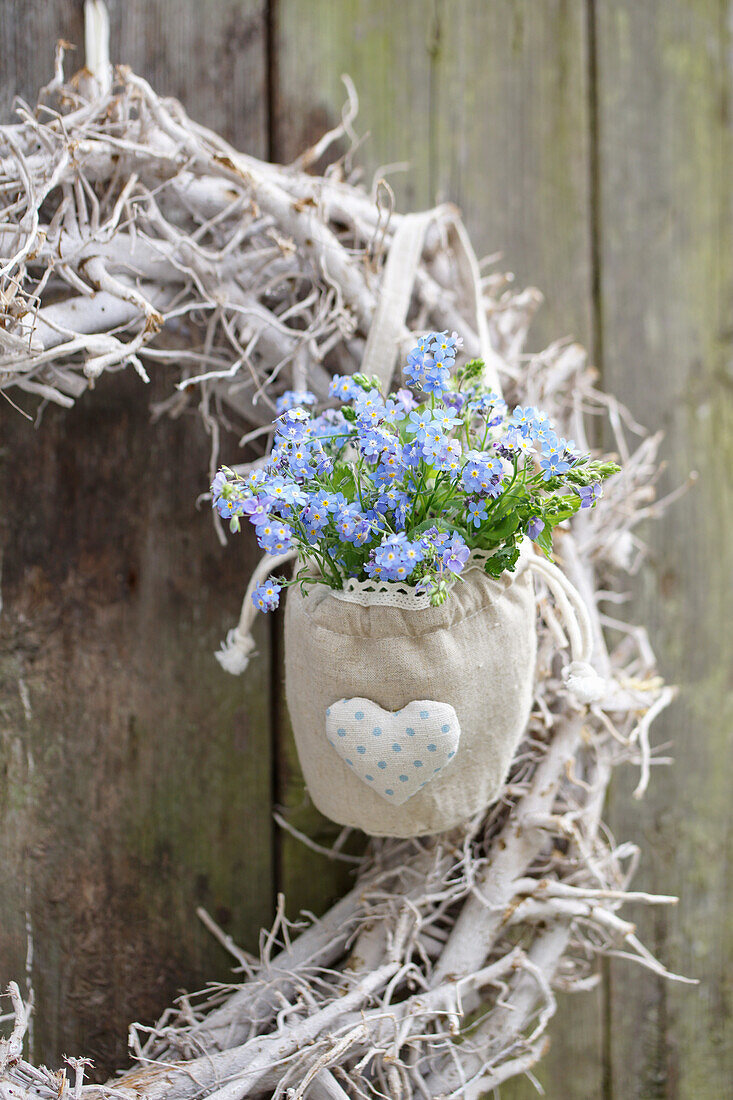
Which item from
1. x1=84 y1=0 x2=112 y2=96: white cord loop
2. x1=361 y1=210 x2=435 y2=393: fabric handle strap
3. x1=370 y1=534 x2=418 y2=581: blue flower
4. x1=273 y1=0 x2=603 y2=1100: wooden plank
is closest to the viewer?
x1=370 y1=534 x2=418 y2=581: blue flower

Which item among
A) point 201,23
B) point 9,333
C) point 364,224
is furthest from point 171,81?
point 9,333

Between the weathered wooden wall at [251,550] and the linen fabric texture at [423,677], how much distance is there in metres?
0.27

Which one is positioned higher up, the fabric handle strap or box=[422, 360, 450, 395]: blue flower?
the fabric handle strap

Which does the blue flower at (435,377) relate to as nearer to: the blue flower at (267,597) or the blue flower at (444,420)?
the blue flower at (444,420)

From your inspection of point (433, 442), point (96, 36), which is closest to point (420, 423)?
point (433, 442)

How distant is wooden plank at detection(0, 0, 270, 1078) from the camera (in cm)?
90

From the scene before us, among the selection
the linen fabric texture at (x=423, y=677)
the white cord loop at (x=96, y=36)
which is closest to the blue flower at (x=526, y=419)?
the linen fabric texture at (x=423, y=677)

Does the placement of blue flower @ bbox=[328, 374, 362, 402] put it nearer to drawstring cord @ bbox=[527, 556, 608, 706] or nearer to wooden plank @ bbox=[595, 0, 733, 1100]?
drawstring cord @ bbox=[527, 556, 608, 706]

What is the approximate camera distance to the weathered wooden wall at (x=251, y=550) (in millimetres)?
915

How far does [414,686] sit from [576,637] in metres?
0.14

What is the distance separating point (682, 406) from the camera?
44.9 inches

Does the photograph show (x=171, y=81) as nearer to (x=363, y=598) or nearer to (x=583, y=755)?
(x=363, y=598)

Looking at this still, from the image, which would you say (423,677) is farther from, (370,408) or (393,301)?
(393,301)

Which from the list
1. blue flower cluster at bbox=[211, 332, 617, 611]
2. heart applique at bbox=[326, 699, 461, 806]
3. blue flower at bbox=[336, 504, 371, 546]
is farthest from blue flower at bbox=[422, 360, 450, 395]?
heart applique at bbox=[326, 699, 461, 806]
